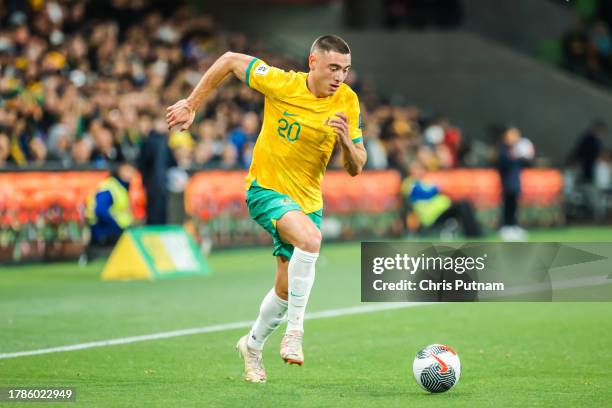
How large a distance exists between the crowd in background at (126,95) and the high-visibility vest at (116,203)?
688mm

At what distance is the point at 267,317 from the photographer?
29.5 ft

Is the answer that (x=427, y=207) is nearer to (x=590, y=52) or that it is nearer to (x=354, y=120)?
(x=590, y=52)

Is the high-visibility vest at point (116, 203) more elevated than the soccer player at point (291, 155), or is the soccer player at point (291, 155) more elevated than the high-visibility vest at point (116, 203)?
the soccer player at point (291, 155)

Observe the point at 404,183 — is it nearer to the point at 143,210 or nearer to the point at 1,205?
the point at 143,210

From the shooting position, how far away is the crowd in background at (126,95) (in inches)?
806

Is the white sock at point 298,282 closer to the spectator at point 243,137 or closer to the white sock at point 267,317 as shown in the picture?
the white sock at point 267,317

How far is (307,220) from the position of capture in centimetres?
870

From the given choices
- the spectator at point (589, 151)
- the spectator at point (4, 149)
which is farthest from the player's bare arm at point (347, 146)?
the spectator at point (589, 151)

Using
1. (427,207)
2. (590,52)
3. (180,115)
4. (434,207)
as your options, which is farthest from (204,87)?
(590,52)

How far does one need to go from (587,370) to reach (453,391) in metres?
1.49

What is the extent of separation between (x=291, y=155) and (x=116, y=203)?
430 inches

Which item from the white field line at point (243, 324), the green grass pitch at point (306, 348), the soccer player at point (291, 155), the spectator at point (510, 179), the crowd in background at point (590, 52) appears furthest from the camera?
the crowd in background at point (590, 52)

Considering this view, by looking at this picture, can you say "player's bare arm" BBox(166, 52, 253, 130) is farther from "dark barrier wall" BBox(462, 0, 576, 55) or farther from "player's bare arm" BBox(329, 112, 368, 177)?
"dark barrier wall" BBox(462, 0, 576, 55)

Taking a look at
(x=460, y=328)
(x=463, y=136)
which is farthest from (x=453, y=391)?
(x=463, y=136)
